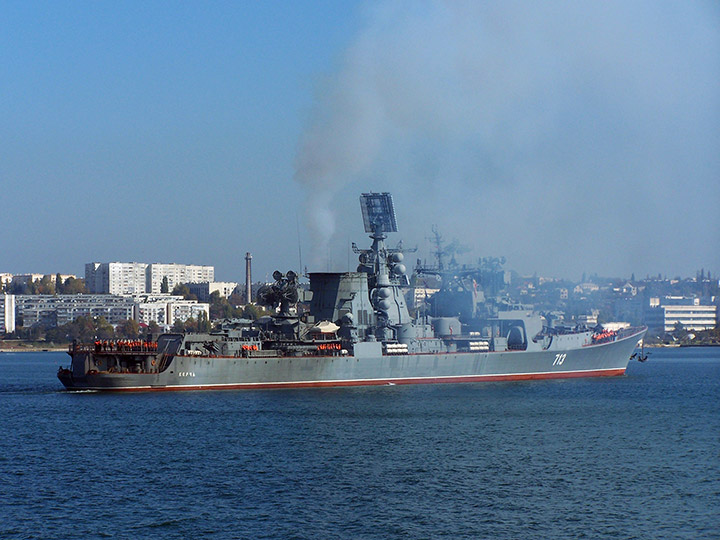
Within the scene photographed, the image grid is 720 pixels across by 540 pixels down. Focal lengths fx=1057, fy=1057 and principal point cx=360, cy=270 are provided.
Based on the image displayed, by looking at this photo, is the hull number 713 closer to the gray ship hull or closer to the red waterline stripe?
the gray ship hull

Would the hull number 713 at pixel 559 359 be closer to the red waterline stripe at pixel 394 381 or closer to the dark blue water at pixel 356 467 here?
the red waterline stripe at pixel 394 381

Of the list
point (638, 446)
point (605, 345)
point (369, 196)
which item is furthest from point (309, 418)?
point (605, 345)

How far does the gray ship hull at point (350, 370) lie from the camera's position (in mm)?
62562

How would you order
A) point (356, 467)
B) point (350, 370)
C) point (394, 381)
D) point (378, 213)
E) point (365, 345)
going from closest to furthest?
point (356, 467) < point (350, 370) < point (365, 345) < point (394, 381) < point (378, 213)

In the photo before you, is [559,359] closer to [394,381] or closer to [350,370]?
[394,381]

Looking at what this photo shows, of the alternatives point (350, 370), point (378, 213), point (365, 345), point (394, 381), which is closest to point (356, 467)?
point (350, 370)

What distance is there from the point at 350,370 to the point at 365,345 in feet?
7.06

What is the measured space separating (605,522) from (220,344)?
3922 centimetres

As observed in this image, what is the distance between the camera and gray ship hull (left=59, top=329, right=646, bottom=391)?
62562mm

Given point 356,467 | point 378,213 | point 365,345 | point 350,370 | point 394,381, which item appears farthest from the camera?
point 378,213

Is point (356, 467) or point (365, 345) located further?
point (365, 345)

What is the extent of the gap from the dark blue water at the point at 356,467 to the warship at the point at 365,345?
3.44 m

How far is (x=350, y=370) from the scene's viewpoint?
67.5 metres

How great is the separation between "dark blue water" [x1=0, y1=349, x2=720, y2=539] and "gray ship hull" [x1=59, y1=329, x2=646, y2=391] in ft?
8.11
